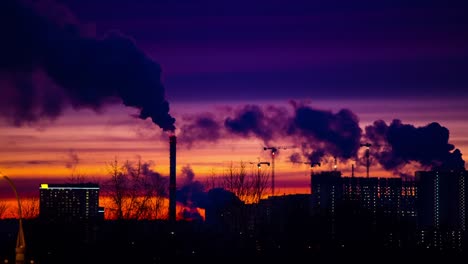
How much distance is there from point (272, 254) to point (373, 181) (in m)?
107

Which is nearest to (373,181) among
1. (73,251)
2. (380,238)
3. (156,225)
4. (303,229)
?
(303,229)

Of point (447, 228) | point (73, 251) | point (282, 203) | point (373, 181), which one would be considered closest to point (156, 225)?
point (73, 251)

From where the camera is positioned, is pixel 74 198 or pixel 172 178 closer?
pixel 172 178

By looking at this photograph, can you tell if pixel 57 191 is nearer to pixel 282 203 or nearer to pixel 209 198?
pixel 209 198

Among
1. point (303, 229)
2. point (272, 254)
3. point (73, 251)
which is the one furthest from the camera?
point (303, 229)

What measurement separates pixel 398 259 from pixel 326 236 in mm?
32523

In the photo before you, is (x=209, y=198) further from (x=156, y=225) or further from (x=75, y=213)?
(x=156, y=225)

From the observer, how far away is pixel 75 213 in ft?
397

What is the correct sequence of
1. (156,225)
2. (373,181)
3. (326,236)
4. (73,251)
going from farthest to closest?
1. (373,181)
2. (326,236)
3. (156,225)
4. (73,251)

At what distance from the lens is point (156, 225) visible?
8862cm

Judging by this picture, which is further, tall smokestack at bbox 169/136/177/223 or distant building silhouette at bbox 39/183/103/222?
distant building silhouette at bbox 39/183/103/222

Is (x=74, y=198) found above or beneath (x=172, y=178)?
beneath

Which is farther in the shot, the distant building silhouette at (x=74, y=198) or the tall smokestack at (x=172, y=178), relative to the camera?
the distant building silhouette at (x=74, y=198)

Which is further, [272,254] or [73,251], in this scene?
[272,254]
